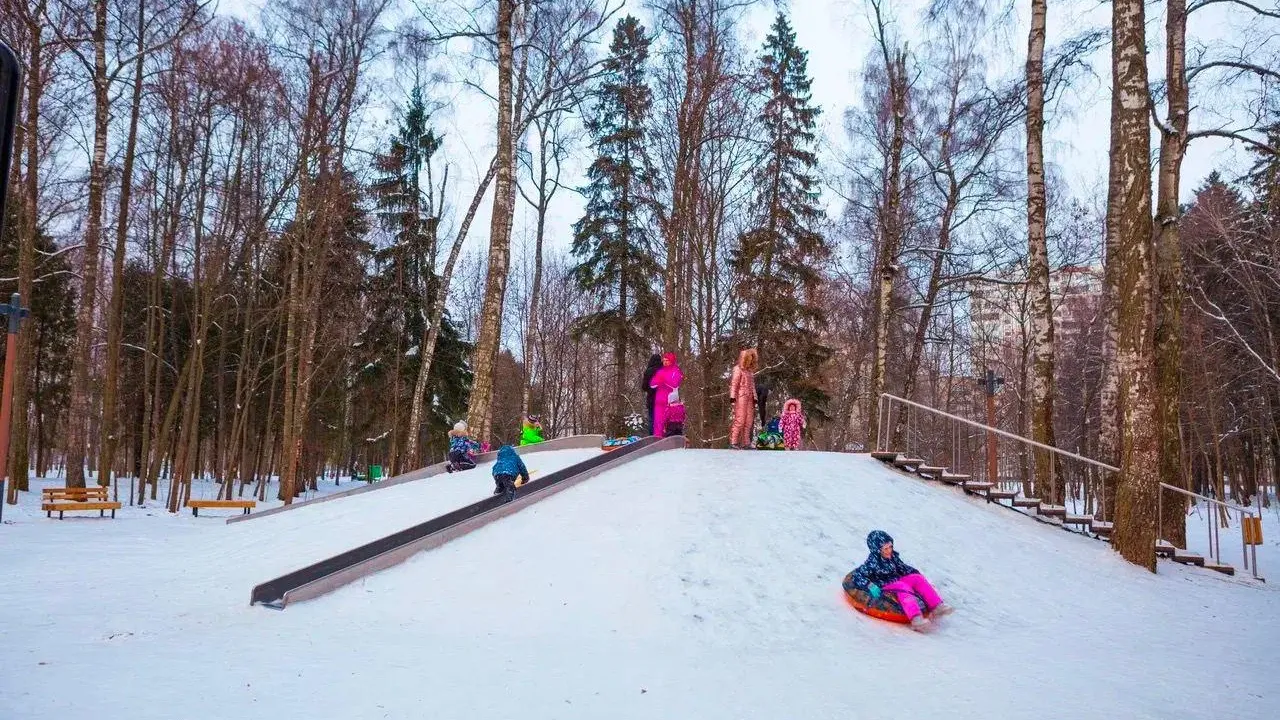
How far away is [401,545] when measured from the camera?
8.27 meters

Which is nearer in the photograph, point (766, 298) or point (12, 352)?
point (12, 352)

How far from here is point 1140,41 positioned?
10.5 metres

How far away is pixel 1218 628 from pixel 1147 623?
2.61ft

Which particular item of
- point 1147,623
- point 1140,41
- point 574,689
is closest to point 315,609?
point 574,689

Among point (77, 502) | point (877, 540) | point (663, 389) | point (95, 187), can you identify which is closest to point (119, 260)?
point (95, 187)

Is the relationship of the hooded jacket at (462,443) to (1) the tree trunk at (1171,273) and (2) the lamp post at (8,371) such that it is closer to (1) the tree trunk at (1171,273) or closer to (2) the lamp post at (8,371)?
(2) the lamp post at (8,371)

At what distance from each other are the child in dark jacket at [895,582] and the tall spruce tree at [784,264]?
1677 centimetres

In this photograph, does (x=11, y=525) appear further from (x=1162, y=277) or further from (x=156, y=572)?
(x=1162, y=277)

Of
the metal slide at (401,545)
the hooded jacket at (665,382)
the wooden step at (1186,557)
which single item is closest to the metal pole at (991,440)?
the wooden step at (1186,557)

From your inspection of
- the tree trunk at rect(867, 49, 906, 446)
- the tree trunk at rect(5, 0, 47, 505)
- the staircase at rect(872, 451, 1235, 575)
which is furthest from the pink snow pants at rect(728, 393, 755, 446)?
the tree trunk at rect(5, 0, 47, 505)

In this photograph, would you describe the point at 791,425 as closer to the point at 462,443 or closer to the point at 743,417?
the point at 743,417

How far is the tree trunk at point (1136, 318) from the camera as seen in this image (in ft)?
33.5

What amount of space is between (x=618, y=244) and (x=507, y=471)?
1892 centimetres

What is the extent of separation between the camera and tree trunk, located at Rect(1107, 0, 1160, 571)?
10203 millimetres
